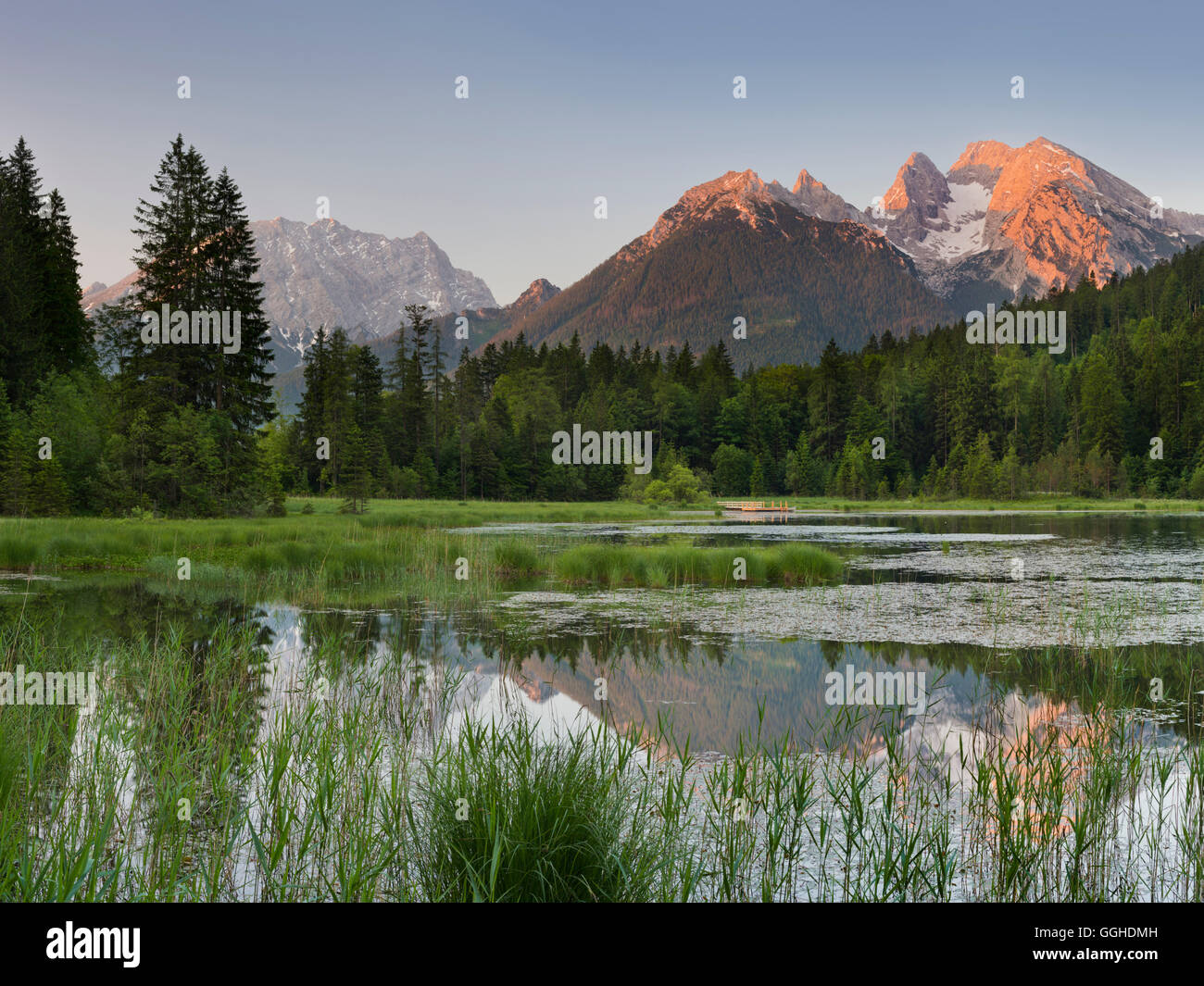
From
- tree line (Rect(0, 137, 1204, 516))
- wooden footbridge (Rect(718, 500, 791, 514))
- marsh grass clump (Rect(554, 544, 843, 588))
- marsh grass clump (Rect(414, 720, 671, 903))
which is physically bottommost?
wooden footbridge (Rect(718, 500, 791, 514))

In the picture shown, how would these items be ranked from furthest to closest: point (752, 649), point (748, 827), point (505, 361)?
point (505, 361)
point (752, 649)
point (748, 827)

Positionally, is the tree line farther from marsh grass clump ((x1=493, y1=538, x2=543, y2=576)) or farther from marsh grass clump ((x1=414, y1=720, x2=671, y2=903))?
marsh grass clump ((x1=414, y1=720, x2=671, y2=903))

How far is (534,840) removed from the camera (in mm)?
4941

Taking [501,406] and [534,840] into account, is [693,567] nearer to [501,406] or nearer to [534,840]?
[534,840]

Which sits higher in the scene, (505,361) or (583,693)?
(505,361)

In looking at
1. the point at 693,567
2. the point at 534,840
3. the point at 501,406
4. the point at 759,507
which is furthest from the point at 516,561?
the point at 501,406

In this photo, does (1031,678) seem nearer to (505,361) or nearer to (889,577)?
(889,577)

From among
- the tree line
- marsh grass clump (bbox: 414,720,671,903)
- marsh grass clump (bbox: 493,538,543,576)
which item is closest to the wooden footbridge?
the tree line

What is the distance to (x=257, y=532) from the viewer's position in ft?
98.8

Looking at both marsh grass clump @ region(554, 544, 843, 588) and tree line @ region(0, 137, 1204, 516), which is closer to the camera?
marsh grass clump @ region(554, 544, 843, 588)

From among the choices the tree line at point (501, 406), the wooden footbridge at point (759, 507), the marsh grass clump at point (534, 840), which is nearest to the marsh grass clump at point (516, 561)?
the marsh grass clump at point (534, 840)

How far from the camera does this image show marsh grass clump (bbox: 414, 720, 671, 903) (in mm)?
4805
